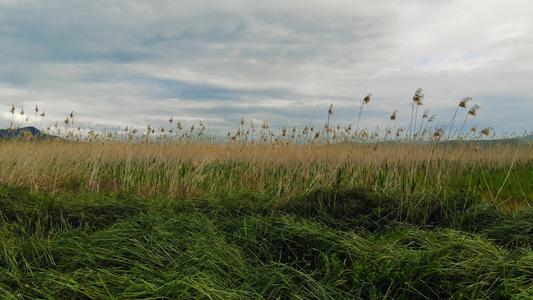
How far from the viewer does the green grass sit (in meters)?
2.27

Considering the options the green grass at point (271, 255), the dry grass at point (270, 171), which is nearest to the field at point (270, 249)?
the green grass at point (271, 255)

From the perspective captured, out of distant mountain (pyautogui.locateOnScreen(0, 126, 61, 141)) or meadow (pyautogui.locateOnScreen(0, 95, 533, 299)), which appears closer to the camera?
meadow (pyautogui.locateOnScreen(0, 95, 533, 299))

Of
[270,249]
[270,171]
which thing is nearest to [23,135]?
[270,171]

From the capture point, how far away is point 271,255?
2.90m

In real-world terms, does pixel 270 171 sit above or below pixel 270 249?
above

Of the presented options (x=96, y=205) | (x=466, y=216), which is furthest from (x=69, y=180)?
(x=466, y=216)

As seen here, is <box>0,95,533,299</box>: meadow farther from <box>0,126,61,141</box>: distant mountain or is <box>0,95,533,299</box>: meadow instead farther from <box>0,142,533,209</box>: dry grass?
<box>0,126,61,141</box>: distant mountain

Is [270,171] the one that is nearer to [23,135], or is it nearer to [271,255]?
[271,255]

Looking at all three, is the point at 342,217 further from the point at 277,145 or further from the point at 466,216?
the point at 277,145

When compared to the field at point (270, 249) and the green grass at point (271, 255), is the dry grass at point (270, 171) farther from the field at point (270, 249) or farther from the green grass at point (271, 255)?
the green grass at point (271, 255)

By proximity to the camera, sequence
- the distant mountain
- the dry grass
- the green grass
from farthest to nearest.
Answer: the distant mountain < the dry grass < the green grass

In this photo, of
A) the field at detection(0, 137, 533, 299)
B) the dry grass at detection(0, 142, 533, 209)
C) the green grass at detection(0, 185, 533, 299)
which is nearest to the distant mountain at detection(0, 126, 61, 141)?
the dry grass at detection(0, 142, 533, 209)

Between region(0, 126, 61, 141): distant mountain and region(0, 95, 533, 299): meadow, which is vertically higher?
region(0, 126, 61, 141): distant mountain

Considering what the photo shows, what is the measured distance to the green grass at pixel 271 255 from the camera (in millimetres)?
2266
